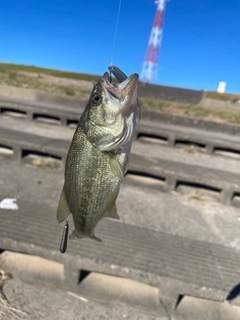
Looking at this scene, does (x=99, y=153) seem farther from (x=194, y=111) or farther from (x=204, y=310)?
(x=194, y=111)

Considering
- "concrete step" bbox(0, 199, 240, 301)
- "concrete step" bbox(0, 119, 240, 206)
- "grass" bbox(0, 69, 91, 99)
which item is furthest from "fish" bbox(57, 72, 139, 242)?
"grass" bbox(0, 69, 91, 99)

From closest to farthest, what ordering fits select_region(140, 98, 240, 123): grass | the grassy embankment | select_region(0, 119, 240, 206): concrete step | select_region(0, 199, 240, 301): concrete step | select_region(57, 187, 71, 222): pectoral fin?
1. select_region(57, 187, 71, 222): pectoral fin
2. select_region(0, 199, 240, 301): concrete step
3. select_region(0, 119, 240, 206): concrete step
4. select_region(140, 98, 240, 123): grass
5. the grassy embankment

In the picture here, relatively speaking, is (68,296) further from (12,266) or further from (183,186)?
(183,186)

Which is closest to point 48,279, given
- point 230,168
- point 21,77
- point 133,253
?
point 133,253

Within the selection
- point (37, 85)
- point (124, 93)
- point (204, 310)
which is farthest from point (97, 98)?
point (37, 85)

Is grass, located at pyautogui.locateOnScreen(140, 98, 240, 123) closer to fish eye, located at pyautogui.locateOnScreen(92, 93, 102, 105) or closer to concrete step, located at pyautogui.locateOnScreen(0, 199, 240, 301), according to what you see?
concrete step, located at pyautogui.locateOnScreen(0, 199, 240, 301)

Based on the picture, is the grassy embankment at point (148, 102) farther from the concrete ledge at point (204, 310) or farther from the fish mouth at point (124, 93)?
the fish mouth at point (124, 93)

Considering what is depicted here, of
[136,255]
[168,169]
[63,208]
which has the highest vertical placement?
[63,208]

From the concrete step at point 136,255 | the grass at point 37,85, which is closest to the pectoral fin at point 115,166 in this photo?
the concrete step at point 136,255
